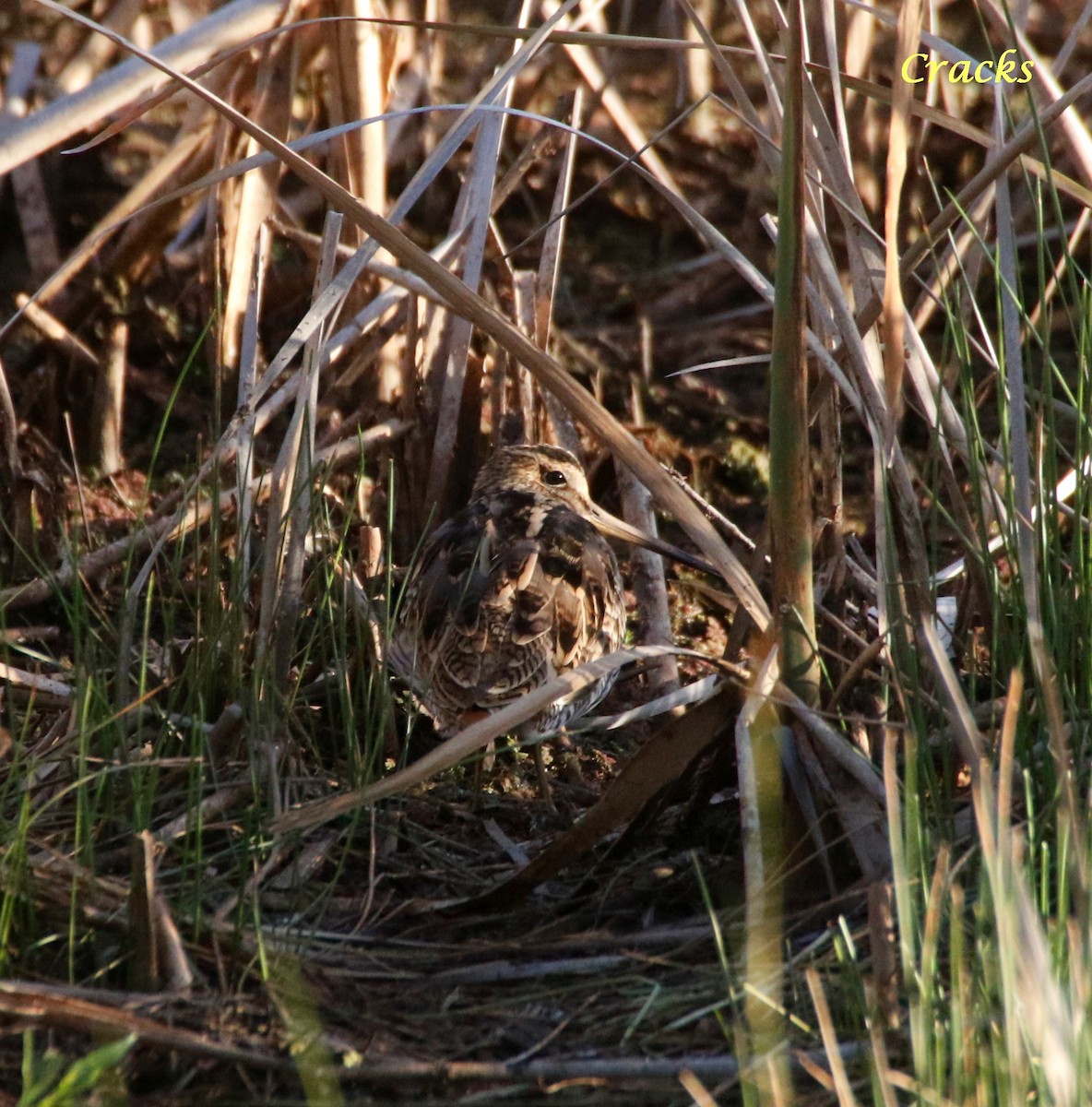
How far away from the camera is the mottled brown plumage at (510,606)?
3.80 meters

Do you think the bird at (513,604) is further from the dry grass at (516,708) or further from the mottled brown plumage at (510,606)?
the dry grass at (516,708)

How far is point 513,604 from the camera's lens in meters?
3.87

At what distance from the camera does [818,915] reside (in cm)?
290

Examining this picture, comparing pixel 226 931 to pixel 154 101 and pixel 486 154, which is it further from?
pixel 486 154

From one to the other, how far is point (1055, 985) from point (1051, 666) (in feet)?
2.95

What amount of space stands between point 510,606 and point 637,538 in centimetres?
45

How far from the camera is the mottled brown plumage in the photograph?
12.5 feet

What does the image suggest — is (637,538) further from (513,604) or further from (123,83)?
(123,83)

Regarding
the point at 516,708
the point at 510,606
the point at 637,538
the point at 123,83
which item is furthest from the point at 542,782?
the point at 123,83

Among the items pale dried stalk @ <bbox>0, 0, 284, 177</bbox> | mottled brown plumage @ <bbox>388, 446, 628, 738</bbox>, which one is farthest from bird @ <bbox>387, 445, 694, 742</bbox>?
pale dried stalk @ <bbox>0, 0, 284, 177</bbox>

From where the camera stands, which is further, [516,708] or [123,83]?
[123,83]
